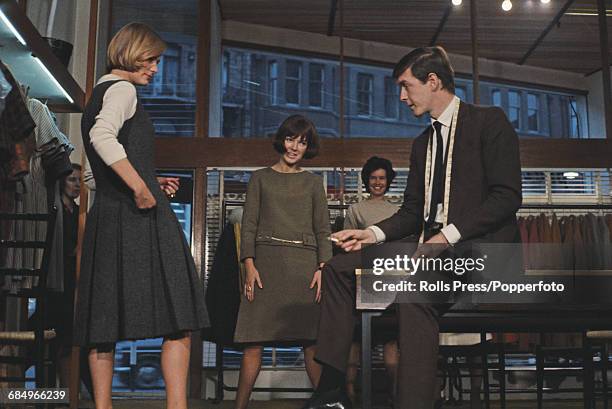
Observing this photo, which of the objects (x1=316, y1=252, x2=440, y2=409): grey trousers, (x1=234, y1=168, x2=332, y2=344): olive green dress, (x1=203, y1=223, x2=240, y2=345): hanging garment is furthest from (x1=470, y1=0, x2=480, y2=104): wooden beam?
(x1=316, y1=252, x2=440, y2=409): grey trousers

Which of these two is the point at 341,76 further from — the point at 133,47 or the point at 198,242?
the point at 133,47

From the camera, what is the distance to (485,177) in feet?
7.01

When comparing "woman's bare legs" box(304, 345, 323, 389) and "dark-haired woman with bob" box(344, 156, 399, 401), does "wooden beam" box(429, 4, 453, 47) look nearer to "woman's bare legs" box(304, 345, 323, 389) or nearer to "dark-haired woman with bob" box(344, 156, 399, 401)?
"dark-haired woman with bob" box(344, 156, 399, 401)

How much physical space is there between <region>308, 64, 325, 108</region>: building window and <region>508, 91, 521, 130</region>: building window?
137cm

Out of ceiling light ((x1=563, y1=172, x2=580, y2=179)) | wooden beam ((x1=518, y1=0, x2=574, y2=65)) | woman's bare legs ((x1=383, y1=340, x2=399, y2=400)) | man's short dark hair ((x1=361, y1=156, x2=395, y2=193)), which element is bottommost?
woman's bare legs ((x1=383, y1=340, x2=399, y2=400))

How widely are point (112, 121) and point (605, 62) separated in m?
4.36

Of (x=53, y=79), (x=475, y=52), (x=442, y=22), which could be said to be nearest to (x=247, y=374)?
(x=53, y=79)

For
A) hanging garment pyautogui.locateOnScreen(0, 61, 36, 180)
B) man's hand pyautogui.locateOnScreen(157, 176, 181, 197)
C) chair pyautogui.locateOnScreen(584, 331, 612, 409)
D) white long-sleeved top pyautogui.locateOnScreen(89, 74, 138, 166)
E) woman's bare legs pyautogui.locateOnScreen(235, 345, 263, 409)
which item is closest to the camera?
white long-sleeved top pyautogui.locateOnScreen(89, 74, 138, 166)

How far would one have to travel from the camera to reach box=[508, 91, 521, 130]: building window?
5.61m

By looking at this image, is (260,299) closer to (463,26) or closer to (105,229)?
(105,229)

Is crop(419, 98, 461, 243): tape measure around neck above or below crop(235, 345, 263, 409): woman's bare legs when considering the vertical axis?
above

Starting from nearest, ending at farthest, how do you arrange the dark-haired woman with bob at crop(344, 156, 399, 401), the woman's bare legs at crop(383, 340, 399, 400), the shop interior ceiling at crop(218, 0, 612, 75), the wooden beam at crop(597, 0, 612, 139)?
the woman's bare legs at crop(383, 340, 399, 400)
the dark-haired woman with bob at crop(344, 156, 399, 401)
the wooden beam at crop(597, 0, 612, 139)
the shop interior ceiling at crop(218, 0, 612, 75)

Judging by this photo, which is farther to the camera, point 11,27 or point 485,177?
point 11,27

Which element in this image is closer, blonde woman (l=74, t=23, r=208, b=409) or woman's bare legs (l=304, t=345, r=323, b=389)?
blonde woman (l=74, t=23, r=208, b=409)
